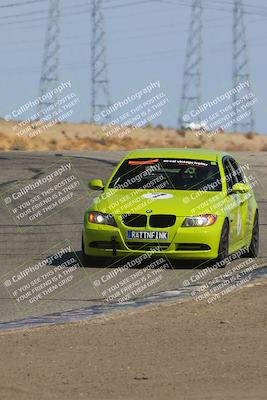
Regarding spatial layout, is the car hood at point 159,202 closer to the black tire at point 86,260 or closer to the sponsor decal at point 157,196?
the sponsor decal at point 157,196

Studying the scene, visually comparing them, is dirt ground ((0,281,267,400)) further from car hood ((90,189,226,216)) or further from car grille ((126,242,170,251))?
car hood ((90,189,226,216))

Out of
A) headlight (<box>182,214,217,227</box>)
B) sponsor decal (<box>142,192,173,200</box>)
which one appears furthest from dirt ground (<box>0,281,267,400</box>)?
sponsor decal (<box>142,192,173,200</box>)

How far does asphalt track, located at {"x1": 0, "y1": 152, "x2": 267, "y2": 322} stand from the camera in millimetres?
12625

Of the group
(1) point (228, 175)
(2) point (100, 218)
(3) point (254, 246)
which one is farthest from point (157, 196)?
(3) point (254, 246)

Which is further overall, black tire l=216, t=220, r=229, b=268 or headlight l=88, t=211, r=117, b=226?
black tire l=216, t=220, r=229, b=268

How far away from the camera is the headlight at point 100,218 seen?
15.3 meters

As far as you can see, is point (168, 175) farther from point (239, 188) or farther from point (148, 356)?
point (148, 356)

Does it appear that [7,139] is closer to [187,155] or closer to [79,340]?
[187,155]

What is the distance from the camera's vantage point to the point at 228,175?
54.8 ft

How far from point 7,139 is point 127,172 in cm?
6133

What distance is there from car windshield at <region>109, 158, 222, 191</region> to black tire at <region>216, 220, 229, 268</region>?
0.72 metres

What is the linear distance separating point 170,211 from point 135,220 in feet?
1.49

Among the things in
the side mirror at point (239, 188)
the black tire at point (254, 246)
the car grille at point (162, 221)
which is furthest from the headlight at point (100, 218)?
the black tire at point (254, 246)

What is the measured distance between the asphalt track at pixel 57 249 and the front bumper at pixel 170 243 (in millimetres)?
229
